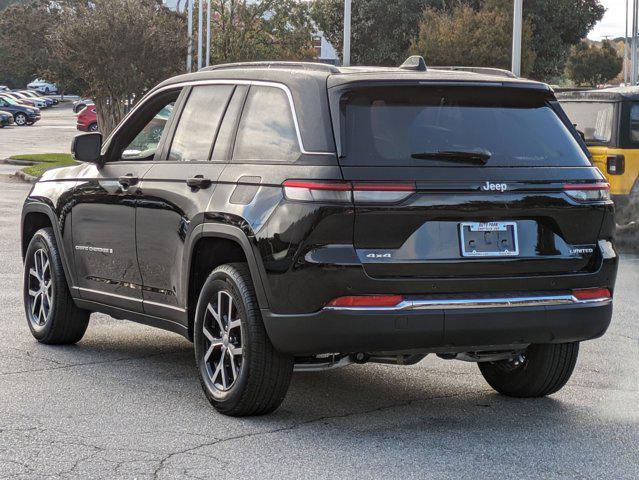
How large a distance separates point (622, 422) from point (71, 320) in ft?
12.2

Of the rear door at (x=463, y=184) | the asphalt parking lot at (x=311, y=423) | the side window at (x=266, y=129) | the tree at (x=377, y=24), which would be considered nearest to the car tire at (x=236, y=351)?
the asphalt parking lot at (x=311, y=423)

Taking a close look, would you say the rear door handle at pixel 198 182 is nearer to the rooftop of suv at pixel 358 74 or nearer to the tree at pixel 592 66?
the rooftop of suv at pixel 358 74

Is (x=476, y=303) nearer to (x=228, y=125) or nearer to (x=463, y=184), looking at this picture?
(x=463, y=184)

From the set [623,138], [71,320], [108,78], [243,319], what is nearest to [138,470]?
[243,319]

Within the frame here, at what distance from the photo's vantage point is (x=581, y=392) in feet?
24.7

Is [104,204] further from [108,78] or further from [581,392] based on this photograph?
[108,78]

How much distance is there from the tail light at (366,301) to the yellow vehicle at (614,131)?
925cm

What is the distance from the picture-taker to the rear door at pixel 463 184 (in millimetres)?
6133

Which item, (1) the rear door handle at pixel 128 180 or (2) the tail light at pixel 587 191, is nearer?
(2) the tail light at pixel 587 191

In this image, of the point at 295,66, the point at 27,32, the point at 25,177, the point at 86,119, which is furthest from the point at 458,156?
the point at 27,32

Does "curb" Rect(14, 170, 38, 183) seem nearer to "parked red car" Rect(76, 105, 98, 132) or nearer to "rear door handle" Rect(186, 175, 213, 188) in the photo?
"rear door handle" Rect(186, 175, 213, 188)

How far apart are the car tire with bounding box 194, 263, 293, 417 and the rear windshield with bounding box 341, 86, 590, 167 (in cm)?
93

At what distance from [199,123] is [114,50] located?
26459 millimetres

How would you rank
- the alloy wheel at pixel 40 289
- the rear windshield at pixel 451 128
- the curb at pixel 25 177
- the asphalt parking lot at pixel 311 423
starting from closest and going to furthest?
the asphalt parking lot at pixel 311 423 → the rear windshield at pixel 451 128 → the alloy wheel at pixel 40 289 → the curb at pixel 25 177
